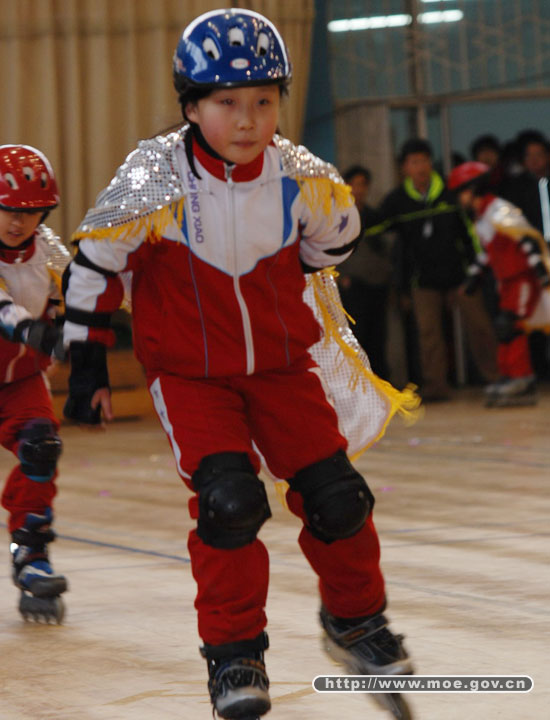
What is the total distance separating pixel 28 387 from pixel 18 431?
14 centimetres

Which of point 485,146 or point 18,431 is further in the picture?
point 485,146

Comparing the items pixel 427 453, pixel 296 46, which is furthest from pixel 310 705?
pixel 296 46

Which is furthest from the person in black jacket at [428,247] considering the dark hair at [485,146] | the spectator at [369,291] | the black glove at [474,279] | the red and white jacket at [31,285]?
the red and white jacket at [31,285]

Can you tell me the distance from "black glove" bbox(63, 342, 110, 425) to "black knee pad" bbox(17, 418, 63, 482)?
0.96 meters

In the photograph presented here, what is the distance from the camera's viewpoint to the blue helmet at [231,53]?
2285 millimetres

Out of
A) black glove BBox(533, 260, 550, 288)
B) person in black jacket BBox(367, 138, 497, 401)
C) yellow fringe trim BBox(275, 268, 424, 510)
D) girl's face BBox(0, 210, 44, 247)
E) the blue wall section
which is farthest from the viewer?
the blue wall section

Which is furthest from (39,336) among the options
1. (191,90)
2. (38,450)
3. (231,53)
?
(231,53)

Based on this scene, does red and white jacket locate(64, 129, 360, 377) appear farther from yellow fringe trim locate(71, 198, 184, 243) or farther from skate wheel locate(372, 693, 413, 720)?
skate wheel locate(372, 693, 413, 720)

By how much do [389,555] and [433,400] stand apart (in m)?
5.33

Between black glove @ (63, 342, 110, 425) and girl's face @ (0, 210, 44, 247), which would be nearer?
black glove @ (63, 342, 110, 425)

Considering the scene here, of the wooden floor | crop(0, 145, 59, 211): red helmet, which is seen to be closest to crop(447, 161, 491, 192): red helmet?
the wooden floor

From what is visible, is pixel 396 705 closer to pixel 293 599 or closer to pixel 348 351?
pixel 348 351

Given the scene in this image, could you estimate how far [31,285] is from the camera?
3.51 meters

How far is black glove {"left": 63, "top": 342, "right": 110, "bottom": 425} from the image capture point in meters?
2.37
